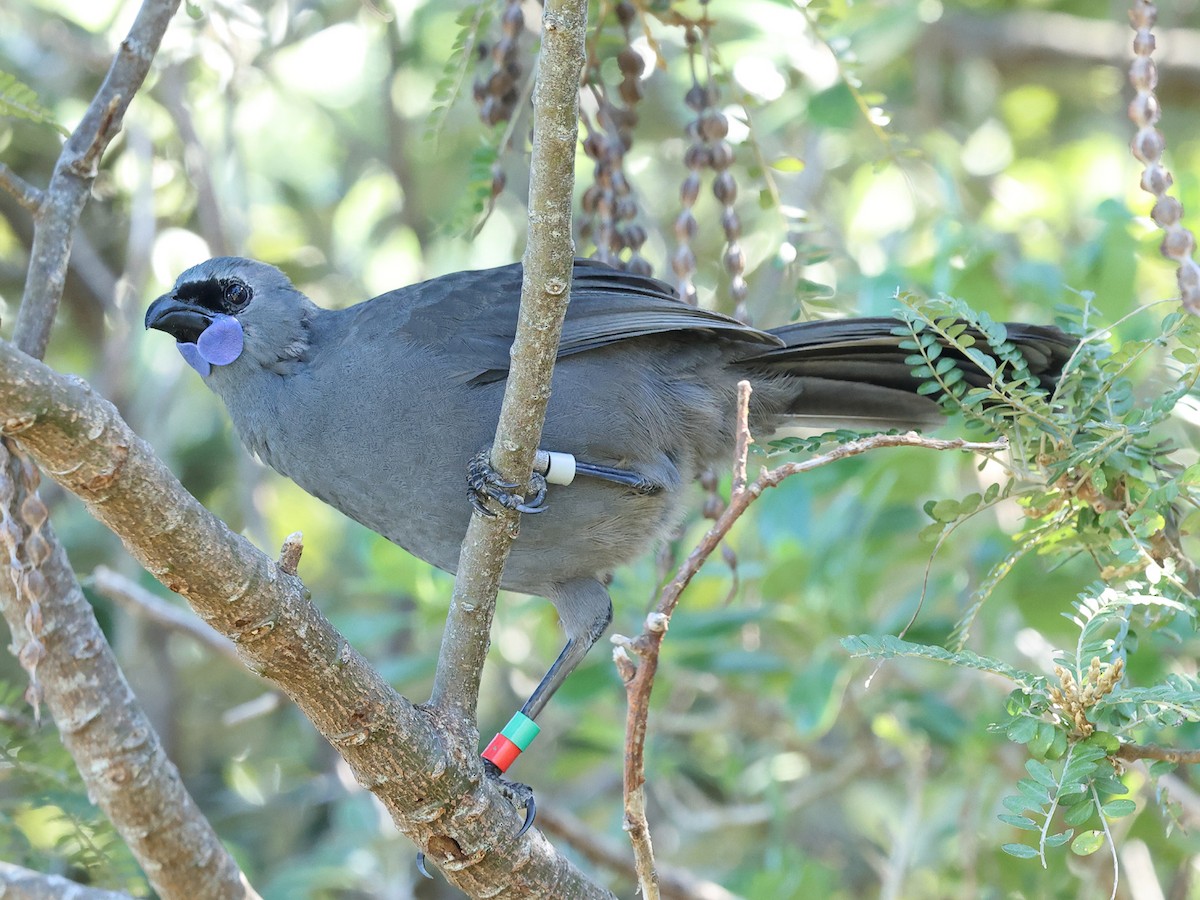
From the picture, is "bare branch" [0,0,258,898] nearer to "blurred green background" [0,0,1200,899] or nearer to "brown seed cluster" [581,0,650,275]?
"blurred green background" [0,0,1200,899]

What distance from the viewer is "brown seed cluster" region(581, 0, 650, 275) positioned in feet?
10.9

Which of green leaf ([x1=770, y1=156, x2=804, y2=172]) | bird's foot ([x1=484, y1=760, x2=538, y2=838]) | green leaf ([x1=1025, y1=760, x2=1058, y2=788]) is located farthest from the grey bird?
green leaf ([x1=1025, y1=760, x2=1058, y2=788])

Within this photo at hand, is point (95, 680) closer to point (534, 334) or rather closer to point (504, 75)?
point (534, 334)

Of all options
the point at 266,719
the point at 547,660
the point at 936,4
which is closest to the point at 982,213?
the point at 936,4

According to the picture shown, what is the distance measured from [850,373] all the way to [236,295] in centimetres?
180

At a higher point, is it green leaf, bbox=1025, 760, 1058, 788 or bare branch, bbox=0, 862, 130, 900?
green leaf, bbox=1025, 760, 1058, 788

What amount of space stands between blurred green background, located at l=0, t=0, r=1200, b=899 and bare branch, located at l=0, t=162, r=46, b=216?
1.01m

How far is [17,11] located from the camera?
5.88m

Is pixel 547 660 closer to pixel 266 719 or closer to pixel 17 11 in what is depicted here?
pixel 266 719

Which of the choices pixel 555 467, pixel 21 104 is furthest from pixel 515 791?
pixel 21 104

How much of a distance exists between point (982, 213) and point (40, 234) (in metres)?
4.72

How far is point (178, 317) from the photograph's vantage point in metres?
3.74

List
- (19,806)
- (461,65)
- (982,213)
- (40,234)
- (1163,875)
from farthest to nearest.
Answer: (982,213) → (1163,875) → (19,806) → (461,65) → (40,234)

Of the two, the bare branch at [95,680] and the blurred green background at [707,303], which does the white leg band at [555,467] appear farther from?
the bare branch at [95,680]
